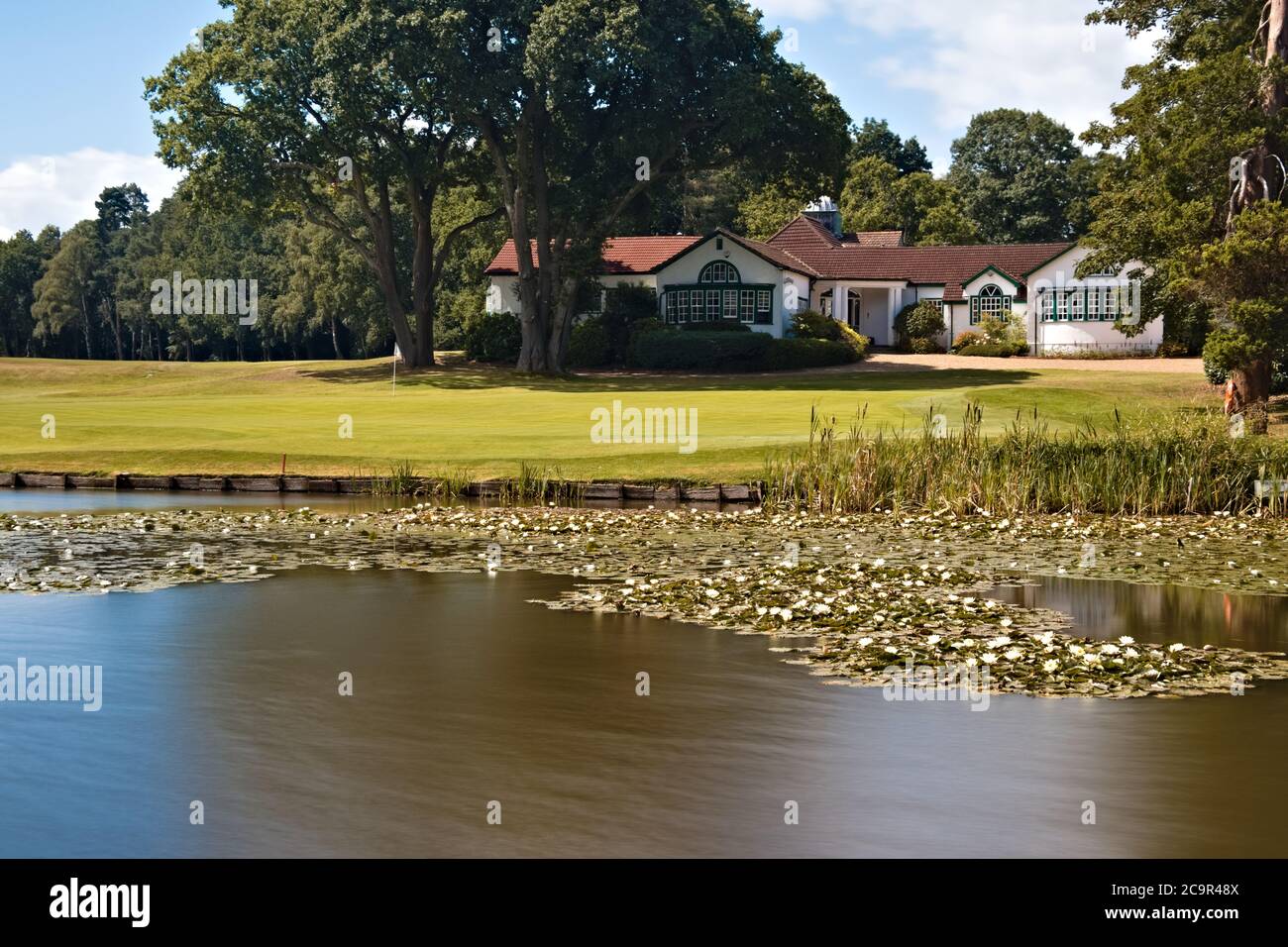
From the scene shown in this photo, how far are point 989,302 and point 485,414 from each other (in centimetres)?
4151

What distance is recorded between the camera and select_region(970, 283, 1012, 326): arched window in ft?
243

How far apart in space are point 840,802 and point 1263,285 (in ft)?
98.4

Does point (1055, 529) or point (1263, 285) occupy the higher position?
point (1263, 285)

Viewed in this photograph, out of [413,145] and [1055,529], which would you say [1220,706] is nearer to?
[1055,529]

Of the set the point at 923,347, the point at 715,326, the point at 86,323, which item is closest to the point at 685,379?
the point at 715,326

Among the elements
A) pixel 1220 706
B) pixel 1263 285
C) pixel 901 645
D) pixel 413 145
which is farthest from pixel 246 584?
pixel 413 145

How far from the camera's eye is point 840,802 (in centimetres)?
941

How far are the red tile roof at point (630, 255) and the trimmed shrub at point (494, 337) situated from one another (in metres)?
4.53

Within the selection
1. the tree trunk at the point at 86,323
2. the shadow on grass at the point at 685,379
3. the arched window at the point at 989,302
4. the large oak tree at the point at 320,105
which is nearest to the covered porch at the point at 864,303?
the arched window at the point at 989,302

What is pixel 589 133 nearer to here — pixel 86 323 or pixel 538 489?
pixel 538 489

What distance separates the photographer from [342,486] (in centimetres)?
2778

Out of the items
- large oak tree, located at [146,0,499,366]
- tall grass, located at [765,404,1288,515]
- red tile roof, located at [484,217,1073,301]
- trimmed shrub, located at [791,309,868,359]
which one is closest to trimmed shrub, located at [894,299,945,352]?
red tile roof, located at [484,217,1073,301]

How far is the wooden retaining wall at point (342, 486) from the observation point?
26.3m

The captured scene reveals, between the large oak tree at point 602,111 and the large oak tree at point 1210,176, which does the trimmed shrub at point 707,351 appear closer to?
the large oak tree at point 602,111
